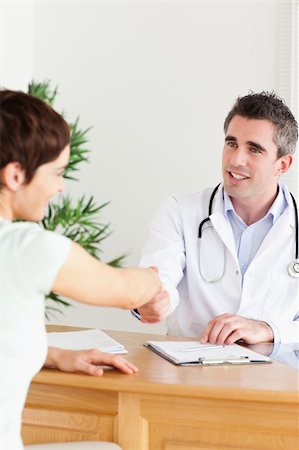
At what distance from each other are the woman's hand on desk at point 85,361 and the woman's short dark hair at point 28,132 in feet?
2.08

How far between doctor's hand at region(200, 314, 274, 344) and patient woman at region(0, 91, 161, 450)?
0.87 m

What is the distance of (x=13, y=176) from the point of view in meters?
1.45

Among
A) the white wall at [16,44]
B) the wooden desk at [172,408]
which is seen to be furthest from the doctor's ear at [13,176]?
the white wall at [16,44]

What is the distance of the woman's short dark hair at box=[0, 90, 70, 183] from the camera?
4.69 feet

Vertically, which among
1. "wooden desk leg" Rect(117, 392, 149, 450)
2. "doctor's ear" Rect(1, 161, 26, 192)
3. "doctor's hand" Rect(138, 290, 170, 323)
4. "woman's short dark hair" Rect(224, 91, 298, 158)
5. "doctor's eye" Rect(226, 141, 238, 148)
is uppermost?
"woman's short dark hair" Rect(224, 91, 298, 158)

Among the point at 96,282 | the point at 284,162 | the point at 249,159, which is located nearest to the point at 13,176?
the point at 96,282

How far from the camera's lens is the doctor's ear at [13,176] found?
1.44m

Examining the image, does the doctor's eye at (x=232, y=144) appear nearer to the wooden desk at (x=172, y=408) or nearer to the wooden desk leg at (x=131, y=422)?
the wooden desk at (x=172, y=408)

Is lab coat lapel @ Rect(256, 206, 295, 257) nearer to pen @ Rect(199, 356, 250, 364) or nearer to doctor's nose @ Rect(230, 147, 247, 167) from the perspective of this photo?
doctor's nose @ Rect(230, 147, 247, 167)

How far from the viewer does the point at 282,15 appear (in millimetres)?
3875

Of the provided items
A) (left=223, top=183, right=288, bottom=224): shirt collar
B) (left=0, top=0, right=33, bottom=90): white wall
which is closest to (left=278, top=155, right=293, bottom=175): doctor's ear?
(left=223, top=183, right=288, bottom=224): shirt collar

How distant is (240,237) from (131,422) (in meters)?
Result: 1.14

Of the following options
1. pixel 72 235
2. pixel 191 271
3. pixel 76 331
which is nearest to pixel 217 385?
pixel 76 331

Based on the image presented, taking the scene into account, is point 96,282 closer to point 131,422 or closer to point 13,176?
point 13,176
